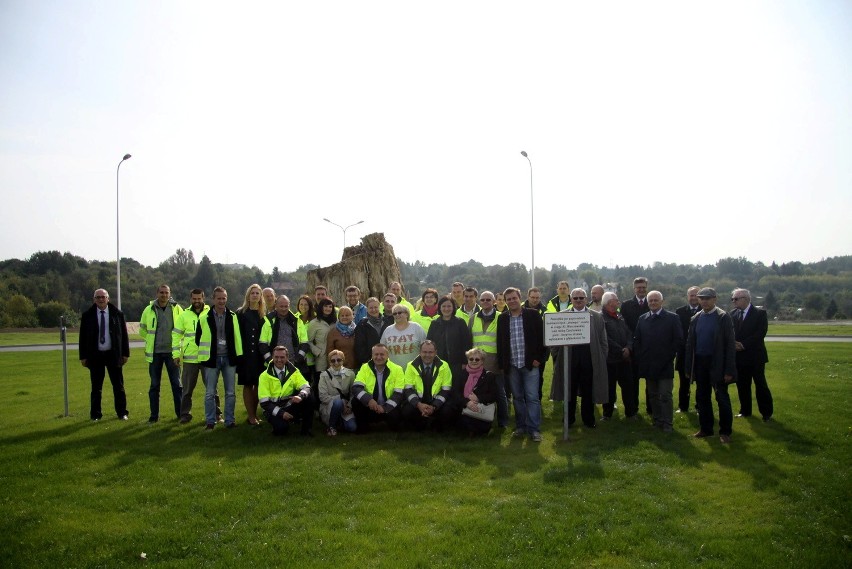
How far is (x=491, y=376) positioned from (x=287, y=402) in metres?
3.24

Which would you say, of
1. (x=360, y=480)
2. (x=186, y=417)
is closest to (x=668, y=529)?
(x=360, y=480)

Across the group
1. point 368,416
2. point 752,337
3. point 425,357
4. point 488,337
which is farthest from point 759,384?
point 368,416

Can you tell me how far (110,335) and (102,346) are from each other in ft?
0.75

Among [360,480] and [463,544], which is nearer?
[463,544]

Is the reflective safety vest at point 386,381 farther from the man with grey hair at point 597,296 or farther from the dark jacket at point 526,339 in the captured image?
the man with grey hair at point 597,296

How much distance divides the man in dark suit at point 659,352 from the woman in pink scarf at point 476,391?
257cm

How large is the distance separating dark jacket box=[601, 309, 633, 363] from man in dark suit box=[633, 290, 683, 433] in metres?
0.44

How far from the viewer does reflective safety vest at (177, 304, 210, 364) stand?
9.99 meters

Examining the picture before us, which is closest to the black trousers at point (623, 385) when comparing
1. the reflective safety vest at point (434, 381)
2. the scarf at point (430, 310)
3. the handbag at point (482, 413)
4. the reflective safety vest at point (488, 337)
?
the reflective safety vest at point (488, 337)

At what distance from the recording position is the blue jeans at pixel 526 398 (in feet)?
30.0

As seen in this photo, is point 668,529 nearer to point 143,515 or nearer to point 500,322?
point 500,322

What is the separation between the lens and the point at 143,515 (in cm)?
602

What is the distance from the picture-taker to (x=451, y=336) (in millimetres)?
9602

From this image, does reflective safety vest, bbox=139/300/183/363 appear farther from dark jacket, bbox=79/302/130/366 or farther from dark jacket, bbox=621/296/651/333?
dark jacket, bbox=621/296/651/333
